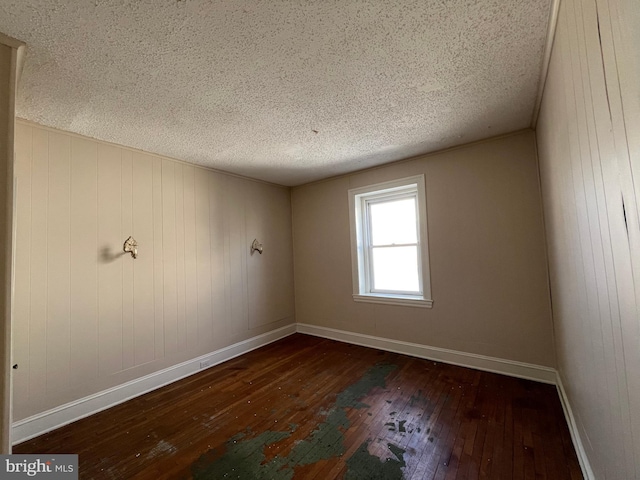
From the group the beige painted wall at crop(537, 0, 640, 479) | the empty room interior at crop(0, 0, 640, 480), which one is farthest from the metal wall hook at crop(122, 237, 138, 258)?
the beige painted wall at crop(537, 0, 640, 479)

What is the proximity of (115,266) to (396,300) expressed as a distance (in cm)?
316

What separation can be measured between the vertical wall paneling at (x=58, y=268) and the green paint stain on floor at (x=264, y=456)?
149 cm

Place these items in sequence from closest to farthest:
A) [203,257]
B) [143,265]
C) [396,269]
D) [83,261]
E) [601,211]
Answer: [601,211]
[83,261]
[143,265]
[203,257]
[396,269]

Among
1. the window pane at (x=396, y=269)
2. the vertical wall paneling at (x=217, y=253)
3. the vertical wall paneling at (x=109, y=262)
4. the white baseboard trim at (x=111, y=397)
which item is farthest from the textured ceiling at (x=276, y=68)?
the white baseboard trim at (x=111, y=397)

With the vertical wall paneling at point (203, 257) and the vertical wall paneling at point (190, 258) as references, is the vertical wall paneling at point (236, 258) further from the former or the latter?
the vertical wall paneling at point (190, 258)

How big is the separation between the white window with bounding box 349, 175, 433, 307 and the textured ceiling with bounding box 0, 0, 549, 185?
3.21 feet

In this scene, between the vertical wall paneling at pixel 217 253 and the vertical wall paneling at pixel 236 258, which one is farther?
the vertical wall paneling at pixel 236 258

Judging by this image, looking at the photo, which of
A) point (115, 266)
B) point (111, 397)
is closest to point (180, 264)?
point (115, 266)

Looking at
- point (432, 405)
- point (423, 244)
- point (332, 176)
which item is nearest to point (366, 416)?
point (432, 405)

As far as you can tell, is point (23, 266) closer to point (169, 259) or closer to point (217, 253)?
point (169, 259)

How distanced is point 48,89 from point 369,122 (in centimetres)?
232

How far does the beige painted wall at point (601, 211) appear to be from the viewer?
2.38 ft

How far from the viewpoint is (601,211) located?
38.5 inches

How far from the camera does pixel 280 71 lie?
5.34ft
